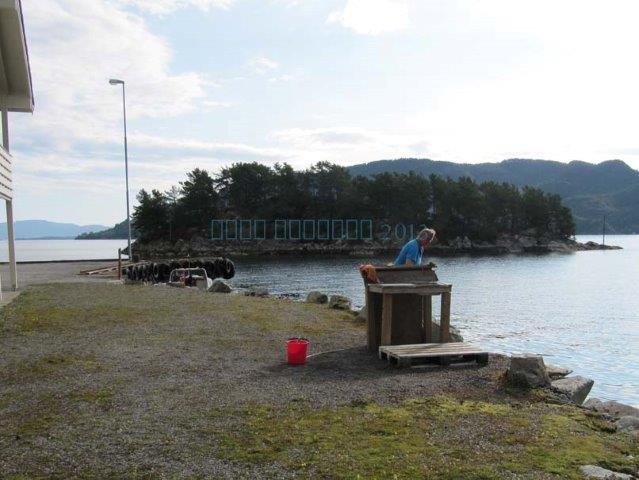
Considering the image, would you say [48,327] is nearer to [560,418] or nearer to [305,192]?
[560,418]

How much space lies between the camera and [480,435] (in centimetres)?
679

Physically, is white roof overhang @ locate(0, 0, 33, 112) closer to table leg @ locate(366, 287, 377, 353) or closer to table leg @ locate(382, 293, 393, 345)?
table leg @ locate(366, 287, 377, 353)

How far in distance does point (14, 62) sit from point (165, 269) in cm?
2855

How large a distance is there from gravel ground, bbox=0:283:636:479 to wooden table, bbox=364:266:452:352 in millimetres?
742

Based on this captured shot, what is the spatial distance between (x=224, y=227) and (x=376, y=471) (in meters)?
130

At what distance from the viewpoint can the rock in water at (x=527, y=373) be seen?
9.19m

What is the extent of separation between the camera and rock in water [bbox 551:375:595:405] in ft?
A: 30.9

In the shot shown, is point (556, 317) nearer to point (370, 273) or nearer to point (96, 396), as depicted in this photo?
point (370, 273)

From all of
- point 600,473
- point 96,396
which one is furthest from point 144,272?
point 600,473

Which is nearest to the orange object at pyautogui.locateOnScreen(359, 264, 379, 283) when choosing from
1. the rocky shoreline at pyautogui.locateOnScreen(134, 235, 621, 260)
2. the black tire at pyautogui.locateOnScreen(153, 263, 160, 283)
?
the black tire at pyautogui.locateOnScreen(153, 263, 160, 283)

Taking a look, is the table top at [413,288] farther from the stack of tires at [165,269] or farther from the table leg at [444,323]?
the stack of tires at [165,269]

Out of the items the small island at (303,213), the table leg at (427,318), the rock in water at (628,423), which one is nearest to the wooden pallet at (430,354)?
the table leg at (427,318)

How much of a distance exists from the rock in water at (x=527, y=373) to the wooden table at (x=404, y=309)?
2441 millimetres

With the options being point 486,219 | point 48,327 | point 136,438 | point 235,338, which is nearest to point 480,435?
point 136,438
